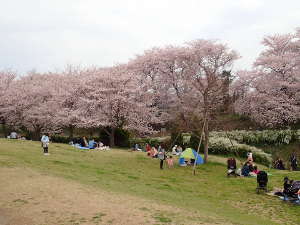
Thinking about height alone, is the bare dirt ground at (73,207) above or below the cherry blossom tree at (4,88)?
below

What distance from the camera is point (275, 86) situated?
137 feet

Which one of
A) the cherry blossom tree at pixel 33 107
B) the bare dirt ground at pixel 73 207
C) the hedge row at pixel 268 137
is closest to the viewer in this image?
A: the bare dirt ground at pixel 73 207

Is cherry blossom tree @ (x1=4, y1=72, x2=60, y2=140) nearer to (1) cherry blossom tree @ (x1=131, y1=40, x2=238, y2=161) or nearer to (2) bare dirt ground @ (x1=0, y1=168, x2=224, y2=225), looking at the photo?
(1) cherry blossom tree @ (x1=131, y1=40, x2=238, y2=161)

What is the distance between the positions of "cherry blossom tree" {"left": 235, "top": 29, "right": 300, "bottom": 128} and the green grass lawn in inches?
695

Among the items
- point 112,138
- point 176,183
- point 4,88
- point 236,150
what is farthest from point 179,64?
point 176,183

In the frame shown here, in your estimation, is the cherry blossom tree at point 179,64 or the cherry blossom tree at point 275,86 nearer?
the cherry blossom tree at point 275,86

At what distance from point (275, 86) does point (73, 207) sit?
36.8 meters

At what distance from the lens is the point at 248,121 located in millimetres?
48969

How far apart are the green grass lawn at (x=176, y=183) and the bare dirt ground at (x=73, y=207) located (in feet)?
4.49

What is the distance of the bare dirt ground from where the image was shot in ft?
32.6

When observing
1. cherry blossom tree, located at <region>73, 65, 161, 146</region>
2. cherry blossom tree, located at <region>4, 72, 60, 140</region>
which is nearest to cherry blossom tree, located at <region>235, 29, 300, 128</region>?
cherry blossom tree, located at <region>73, 65, 161, 146</region>

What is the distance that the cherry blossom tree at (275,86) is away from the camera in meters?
40.0

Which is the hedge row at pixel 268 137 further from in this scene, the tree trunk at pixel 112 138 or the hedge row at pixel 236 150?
the tree trunk at pixel 112 138

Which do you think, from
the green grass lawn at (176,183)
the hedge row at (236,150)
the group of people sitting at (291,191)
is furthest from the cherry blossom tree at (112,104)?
the group of people sitting at (291,191)
